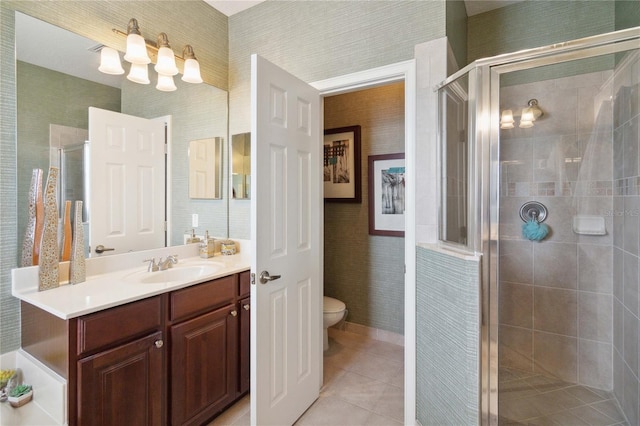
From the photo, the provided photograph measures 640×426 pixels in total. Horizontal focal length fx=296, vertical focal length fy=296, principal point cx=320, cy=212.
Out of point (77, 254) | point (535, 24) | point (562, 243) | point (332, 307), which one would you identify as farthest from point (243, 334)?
point (535, 24)

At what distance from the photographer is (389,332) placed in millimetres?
2842

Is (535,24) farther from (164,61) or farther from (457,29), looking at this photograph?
(164,61)

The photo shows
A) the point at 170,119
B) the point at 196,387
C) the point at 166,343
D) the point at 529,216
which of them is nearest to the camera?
the point at 166,343

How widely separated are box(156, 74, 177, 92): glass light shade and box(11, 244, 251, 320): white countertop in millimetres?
1118

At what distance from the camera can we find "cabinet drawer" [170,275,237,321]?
154 cm

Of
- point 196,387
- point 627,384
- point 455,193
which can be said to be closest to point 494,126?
point 455,193

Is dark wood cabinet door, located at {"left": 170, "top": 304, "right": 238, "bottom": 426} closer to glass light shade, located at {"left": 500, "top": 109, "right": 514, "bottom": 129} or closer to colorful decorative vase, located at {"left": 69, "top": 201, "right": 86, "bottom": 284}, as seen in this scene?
colorful decorative vase, located at {"left": 69, "top": 201, "right": 86, "bottom": 284}

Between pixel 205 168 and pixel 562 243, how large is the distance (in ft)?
8.59

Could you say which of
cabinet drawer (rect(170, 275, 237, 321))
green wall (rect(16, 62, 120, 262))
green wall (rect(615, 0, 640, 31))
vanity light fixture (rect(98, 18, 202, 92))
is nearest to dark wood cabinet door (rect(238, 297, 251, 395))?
cabinet drawer (rect(170, 275, 237, 321))

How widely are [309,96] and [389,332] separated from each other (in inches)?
88.2

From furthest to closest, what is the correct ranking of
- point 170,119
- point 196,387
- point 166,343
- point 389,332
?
point 389,332 → point 170,119 → point 196,387 → point 166,343

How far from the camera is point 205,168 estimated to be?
2.38 metres

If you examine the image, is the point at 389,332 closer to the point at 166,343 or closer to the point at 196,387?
the point at 196,387

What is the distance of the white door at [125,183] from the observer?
1.73 metres
